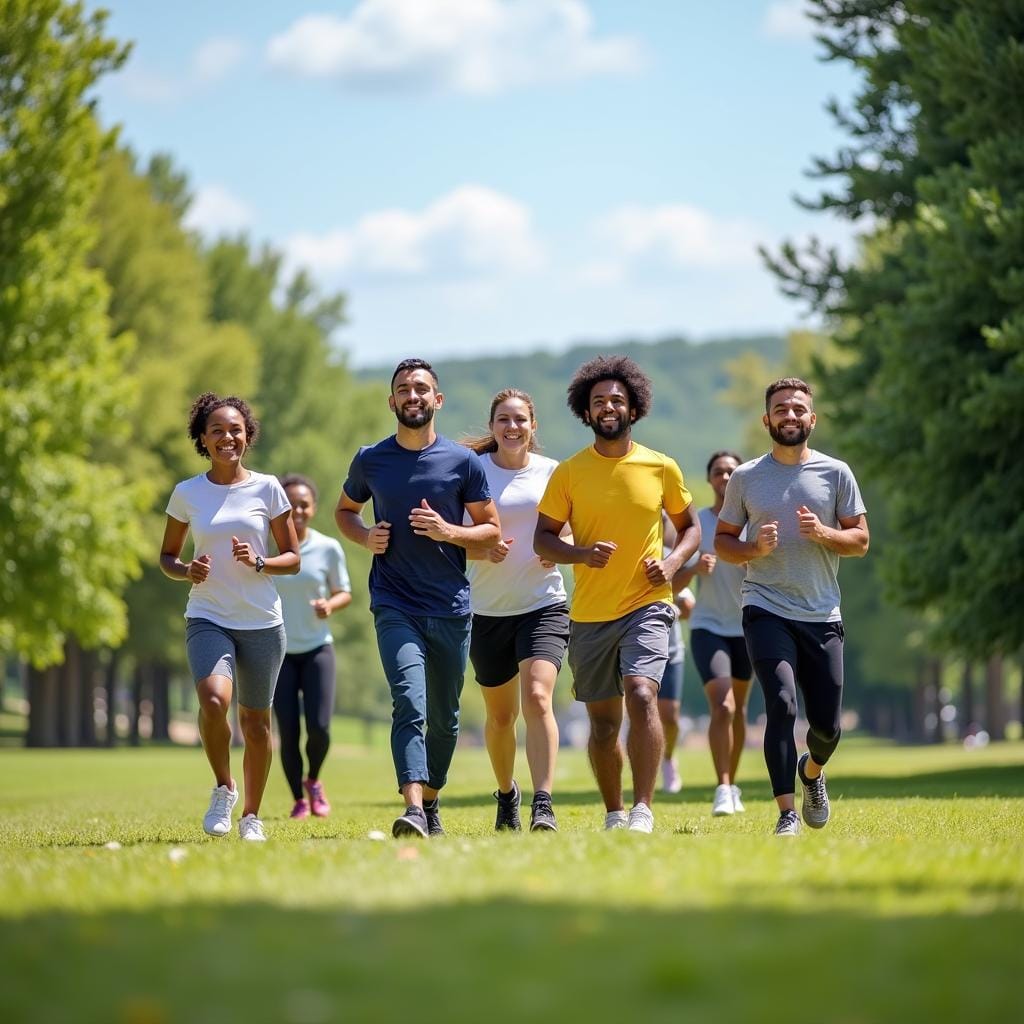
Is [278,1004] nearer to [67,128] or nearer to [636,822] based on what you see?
[636,822]

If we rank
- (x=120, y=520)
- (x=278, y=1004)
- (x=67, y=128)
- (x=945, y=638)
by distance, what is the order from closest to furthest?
(x=278, y=1004), (x=945, y=638), (x=67, y=128), (x=120, y=520)

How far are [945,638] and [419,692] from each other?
565 inches

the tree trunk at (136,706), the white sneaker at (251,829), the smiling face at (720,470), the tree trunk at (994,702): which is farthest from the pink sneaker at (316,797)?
the tree trunk at (136,706)

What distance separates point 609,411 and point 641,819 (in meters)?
2.34

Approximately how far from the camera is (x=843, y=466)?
418 inches

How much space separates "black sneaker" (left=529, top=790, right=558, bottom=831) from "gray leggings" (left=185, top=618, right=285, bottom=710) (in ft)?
5.65

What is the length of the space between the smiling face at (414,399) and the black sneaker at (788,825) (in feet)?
10.1

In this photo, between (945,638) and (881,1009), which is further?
(945,638)

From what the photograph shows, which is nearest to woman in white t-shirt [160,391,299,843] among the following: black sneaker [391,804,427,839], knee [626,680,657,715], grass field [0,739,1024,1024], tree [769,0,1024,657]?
black sneaker [391,804,427,839]

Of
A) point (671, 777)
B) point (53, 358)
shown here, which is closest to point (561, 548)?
point (671, 777)

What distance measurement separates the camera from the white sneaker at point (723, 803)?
13.8m

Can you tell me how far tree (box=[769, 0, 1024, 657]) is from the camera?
2144cm

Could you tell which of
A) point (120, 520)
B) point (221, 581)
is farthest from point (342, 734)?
point (221, 581)

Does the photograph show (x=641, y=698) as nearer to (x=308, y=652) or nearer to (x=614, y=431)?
(x=614, y=431)
